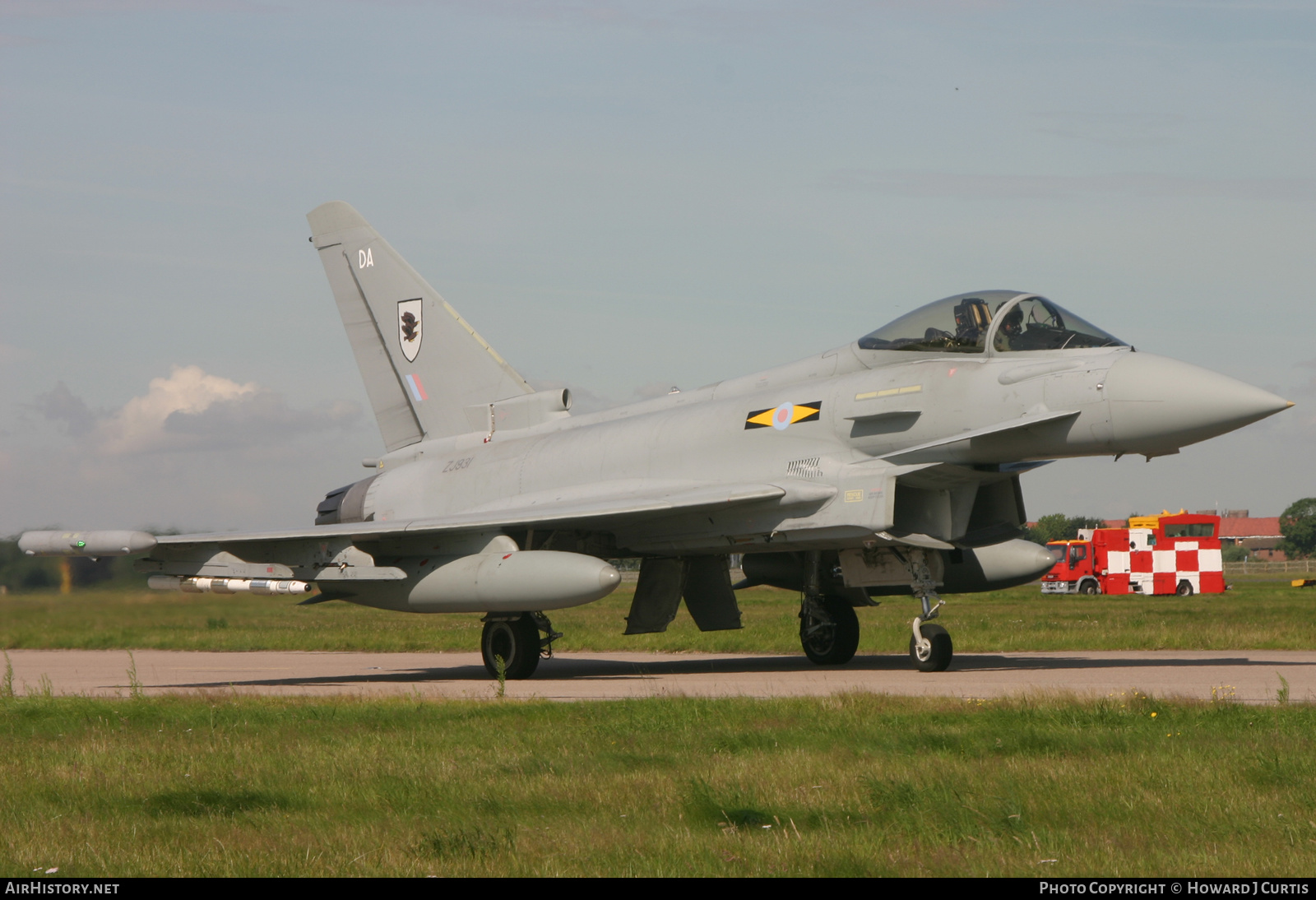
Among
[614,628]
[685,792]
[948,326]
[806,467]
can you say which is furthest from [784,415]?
[614,628]

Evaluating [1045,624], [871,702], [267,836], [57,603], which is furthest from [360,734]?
[1045,624]

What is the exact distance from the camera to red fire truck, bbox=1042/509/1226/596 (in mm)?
46219

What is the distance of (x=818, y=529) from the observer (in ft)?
43.7

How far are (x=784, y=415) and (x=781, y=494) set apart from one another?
3.90ft

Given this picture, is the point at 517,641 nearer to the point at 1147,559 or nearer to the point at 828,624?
the point at 828,624

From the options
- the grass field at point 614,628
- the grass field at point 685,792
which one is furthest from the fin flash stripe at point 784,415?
the grass field at point 614,628

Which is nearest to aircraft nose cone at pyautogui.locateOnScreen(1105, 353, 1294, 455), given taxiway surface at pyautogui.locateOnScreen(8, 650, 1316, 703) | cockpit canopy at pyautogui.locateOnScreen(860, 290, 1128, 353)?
cockpit canopy at pyautogui.locateOnScreen(860, 290, 1128, 353)

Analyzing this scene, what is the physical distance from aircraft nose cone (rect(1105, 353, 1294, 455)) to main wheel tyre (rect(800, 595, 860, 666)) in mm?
A: 4623

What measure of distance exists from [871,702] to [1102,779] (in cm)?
335

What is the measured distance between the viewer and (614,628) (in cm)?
2527

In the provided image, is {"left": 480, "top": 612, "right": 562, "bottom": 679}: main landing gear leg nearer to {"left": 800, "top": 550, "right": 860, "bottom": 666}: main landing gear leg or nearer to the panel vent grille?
{"left": 800, "top": 550, "right": 860, "bottom": 666}: main landing gear leg

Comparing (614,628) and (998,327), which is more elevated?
(998,327)

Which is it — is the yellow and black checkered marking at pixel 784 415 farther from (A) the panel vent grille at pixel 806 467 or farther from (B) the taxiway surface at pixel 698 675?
(B) the taxiway surface at pixel 698 675
